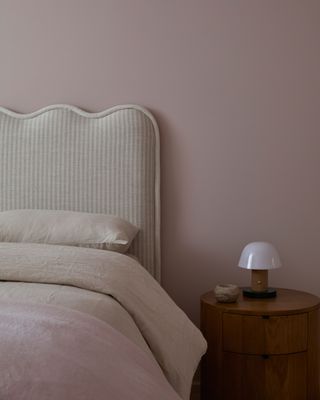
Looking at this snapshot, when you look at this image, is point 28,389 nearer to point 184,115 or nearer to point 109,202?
point 109,202

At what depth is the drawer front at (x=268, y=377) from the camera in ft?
7.95

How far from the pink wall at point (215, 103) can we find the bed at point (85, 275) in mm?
115

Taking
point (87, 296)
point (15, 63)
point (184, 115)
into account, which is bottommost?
point (87, 296)

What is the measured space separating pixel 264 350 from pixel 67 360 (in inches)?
50.8

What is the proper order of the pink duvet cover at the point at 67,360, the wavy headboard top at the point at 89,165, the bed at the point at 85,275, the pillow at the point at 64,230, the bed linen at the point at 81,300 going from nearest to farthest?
the pink duvet cover at the point at 67,360 → the bed at the point at 85,275 → the bed linen at the point at 81,300 → the pillow at the point at 64,230 → the wavy headboard top at the point at 89,165

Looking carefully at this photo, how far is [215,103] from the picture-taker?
2.88m

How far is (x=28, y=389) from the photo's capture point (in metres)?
1.15

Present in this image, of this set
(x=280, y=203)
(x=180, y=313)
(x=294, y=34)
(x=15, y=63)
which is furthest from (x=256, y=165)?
(x=15, y=63)

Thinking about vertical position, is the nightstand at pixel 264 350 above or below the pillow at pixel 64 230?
below

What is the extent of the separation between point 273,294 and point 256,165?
569mm

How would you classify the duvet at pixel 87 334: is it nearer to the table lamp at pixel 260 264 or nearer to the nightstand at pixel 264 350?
the nightstand at pixel 264 350

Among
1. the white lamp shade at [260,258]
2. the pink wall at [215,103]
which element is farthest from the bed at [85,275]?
the white lamp shade at [260,258]

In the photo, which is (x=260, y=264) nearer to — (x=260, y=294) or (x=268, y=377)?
(x=260, y=294)

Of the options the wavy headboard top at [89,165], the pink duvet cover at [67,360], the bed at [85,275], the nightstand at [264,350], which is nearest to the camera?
the pink duvet cover at [67,360]
